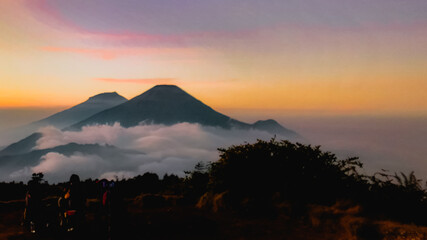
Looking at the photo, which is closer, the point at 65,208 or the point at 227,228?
the point at 65,208

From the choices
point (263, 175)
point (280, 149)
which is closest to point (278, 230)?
point (263, 175)

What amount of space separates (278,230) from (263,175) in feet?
12.3

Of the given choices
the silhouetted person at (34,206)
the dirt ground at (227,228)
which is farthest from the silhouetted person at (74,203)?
the silhouetted person at (34,206)

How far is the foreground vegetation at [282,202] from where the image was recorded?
32.5ft

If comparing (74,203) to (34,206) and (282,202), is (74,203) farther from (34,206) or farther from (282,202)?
(282,202)

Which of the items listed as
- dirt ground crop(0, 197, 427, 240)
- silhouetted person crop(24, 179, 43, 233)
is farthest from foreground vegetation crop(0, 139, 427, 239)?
silhouetted person crop(24, 179, 43, 233)

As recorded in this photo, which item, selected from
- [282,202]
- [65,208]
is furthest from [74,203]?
[282,202]

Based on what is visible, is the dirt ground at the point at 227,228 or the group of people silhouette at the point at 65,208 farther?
the group of people silhouette at the point at 65,208

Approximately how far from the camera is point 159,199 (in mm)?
14742

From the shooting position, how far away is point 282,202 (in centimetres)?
1207

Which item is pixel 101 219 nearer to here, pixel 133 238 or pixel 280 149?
pixel 133 238

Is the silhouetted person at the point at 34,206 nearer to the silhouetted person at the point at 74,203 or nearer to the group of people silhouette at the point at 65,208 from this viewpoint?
the group of people silhouette at the point at 65,208

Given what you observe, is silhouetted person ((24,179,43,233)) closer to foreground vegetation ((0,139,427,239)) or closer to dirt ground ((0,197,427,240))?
dirt ground ((0,197,427,240))

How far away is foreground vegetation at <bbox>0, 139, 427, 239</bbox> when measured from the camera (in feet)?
32.5
